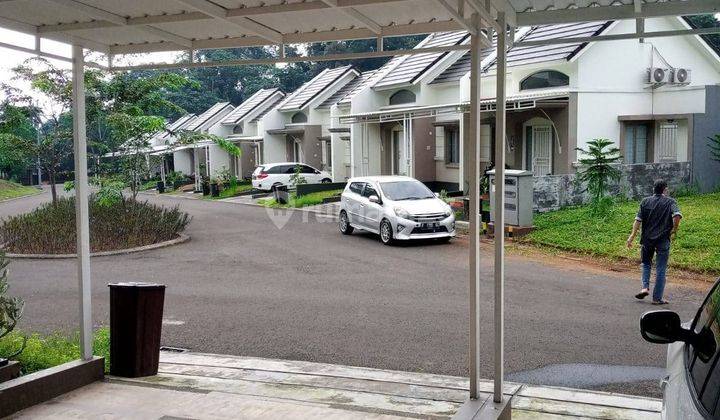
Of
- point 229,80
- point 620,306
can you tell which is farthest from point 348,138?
point 229,80

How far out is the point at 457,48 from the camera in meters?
5.72

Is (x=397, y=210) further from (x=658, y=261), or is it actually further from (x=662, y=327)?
(x=662, y=327)

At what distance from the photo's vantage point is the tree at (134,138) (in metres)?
20.2

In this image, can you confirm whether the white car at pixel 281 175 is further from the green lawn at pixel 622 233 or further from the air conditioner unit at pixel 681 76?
the green lawn at pixel 622 233

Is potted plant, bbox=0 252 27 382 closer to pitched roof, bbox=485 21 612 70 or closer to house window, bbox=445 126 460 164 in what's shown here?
pitched roof, bbox=485 21 612 70

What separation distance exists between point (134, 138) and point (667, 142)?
1698cm

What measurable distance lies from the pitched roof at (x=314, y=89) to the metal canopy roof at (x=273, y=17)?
35115 mm

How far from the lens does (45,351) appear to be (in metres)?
7.21

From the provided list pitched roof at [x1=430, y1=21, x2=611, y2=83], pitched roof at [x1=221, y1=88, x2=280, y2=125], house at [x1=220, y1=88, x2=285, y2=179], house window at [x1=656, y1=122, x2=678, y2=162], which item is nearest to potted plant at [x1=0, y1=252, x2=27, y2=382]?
pitched roof at [x1=430, y1=21, x2=611, y2=83]

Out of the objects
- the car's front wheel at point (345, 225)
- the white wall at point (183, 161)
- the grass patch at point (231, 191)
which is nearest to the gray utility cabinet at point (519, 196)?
the car's front wheel at point (345, 225)

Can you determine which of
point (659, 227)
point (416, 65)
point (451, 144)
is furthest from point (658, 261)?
point (416, 65)

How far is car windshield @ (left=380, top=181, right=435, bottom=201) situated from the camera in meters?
18.7

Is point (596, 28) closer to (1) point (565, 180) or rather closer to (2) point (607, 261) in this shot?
(1) point (565, 180)

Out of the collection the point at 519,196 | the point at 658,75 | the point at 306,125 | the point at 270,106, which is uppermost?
the point at 270,106
